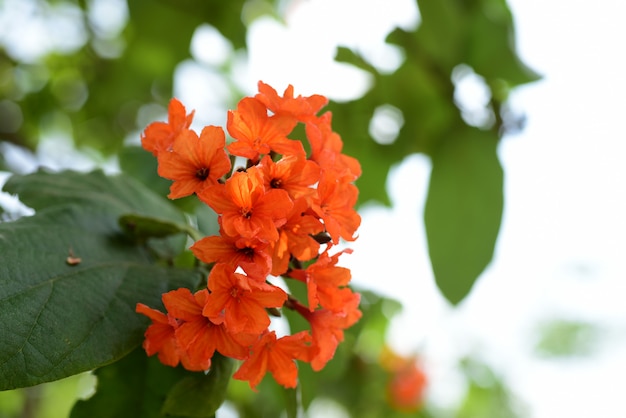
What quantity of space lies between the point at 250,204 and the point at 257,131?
0.15 m

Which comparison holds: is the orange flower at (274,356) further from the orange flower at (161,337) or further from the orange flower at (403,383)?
the orange flower at (403,383)

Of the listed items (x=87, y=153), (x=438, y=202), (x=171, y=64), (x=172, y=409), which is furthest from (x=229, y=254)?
(x=87, y=153)

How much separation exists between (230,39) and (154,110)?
2.65ft

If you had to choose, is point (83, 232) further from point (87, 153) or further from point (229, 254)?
point (87, 153)

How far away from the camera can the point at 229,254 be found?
93cm

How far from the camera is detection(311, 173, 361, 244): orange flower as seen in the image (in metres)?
0.97

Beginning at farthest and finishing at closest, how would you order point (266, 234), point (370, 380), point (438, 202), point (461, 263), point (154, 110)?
1. point (154, 110)
2. point (370, 380)
3. point (438, 202)
4. point (461, 263)
5. point (266, 234)

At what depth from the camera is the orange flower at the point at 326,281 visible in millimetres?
990

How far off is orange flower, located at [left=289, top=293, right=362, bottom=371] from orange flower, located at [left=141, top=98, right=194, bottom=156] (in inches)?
14.8

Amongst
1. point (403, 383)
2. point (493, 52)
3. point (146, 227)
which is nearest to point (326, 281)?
point (146, 227)

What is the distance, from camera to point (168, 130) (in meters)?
1.10

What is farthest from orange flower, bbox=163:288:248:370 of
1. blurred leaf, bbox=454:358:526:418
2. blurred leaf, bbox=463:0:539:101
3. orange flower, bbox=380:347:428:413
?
blurred leaf, bbox=454:358:526:418

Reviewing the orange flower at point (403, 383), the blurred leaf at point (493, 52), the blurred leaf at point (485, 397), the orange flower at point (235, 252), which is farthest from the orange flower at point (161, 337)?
the blurred leaf at point (485, 397)

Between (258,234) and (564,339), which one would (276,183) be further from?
(564,339)
